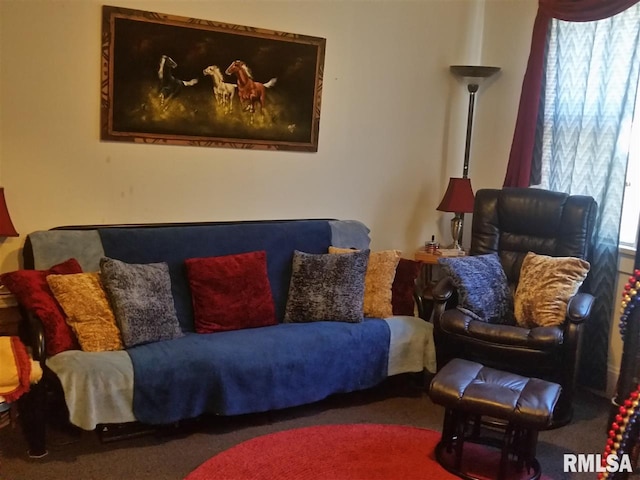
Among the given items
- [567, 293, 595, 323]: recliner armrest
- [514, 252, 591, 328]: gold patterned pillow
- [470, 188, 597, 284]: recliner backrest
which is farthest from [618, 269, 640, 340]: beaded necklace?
[470, 188, 597, 284]: recliner backrest

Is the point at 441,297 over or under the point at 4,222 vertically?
under

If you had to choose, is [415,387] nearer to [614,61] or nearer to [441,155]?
[441,155]

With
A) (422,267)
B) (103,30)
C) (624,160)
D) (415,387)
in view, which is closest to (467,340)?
(415,387)

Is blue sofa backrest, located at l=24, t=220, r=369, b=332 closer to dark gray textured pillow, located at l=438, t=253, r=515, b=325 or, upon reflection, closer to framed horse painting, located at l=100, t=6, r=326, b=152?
framed horse painting, located at l=100, t=6, r=326, b=152

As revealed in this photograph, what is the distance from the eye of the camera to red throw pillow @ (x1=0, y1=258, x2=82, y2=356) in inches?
111

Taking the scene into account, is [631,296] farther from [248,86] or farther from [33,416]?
[33,416]

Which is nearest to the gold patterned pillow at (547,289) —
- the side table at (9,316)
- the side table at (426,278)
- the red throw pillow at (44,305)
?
the side table at (426,278)

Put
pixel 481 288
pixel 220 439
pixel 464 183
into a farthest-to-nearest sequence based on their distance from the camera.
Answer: pixel 464 183 < pixel 481 288 < pixel 220 439

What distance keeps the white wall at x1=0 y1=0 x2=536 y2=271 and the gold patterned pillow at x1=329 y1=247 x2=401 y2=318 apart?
22.7 inches

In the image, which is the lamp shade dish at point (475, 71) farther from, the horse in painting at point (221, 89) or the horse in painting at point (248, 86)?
the horse in painting at point (221, 89)

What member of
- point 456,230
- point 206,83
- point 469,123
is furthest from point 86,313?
point 469,123

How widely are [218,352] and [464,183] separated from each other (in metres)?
2.03

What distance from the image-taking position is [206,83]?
11.7 feet

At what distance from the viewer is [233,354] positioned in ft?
9.82
